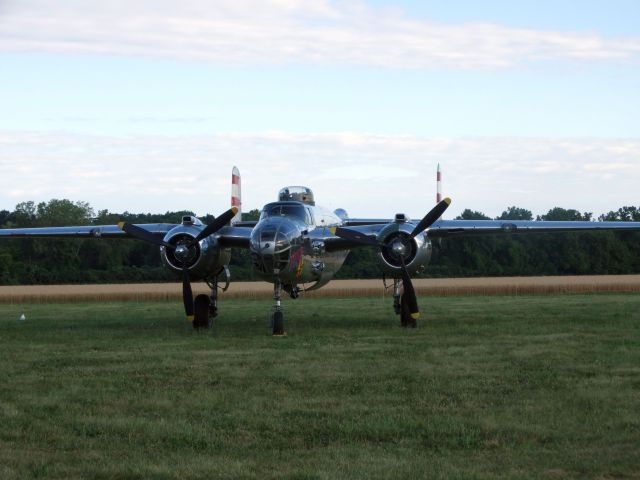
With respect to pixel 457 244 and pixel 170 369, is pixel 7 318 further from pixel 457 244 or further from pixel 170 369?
pixel 457 244

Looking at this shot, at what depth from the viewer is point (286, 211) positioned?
25.0 m

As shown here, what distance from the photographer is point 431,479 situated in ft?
29.6

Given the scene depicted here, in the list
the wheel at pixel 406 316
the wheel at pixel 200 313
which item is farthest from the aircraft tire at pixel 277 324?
the wheel at pixel 406 316

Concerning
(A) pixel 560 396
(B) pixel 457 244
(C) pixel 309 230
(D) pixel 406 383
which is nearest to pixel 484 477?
(A) pixel 560 396

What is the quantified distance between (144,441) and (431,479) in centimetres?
355

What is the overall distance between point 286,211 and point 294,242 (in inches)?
68.0

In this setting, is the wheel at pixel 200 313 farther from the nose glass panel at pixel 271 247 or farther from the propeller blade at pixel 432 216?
the propeller blade at pixel 432 216

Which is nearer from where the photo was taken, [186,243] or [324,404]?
[324,404]

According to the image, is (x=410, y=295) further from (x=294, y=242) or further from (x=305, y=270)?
(x=294, y=242)

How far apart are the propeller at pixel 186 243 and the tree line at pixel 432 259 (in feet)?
146

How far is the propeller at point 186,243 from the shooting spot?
81.3 feet

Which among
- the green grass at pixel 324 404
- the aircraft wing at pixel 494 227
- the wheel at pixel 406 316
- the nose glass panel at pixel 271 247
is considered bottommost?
the green grass at pixel 324 404

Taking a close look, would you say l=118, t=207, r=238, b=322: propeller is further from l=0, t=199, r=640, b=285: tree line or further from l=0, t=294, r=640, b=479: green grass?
l=0, t=199, r=640, b=285: tree line

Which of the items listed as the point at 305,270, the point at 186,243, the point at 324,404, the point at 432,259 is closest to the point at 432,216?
the point at 305,270
